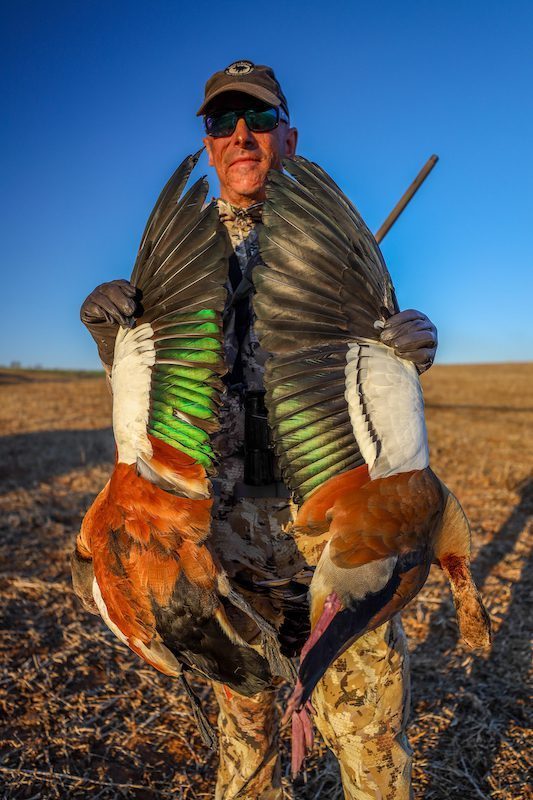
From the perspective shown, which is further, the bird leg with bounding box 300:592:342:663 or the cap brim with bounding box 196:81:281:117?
the cap brim with bounding box 196:81:281:117

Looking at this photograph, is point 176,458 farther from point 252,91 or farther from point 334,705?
point 252,91

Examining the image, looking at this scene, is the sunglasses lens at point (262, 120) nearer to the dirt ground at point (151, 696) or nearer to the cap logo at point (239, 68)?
the cap logo at point (239, 68)

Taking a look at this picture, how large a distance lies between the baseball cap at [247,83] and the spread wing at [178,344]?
0.70m

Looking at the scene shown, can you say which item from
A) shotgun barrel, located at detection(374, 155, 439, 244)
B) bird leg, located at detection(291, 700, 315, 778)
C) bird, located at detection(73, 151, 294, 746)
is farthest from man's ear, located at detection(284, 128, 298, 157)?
bird leg, located at detection(291, 700, 315, 778)

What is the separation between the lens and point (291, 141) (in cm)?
255

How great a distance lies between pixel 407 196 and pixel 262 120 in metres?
0.76

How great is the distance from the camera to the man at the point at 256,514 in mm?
1898

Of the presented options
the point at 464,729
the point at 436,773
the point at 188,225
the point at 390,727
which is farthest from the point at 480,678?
the point at 188,225

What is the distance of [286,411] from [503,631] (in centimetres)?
301

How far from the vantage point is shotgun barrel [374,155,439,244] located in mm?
2562

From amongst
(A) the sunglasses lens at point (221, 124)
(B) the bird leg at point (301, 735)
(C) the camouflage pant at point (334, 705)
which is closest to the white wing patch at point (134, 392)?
(C) the camouflage pant at point (334, 705)

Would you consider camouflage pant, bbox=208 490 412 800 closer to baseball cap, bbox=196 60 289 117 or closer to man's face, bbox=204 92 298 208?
man's face, bbox=204 92 298 208

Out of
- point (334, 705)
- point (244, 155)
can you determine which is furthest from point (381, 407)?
point (244, 155)

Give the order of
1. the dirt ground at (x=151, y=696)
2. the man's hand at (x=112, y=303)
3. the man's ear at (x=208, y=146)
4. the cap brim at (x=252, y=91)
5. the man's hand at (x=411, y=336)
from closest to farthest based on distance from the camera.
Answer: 1. the man's hand at (x=411, y=336)
2. the man's hand at (x=112, y=303)
3. the cap brim at (x=252, y=91)
4. the man's ear at (x=208, y=146)
5. the dirt ground at (x=151, y=696)
